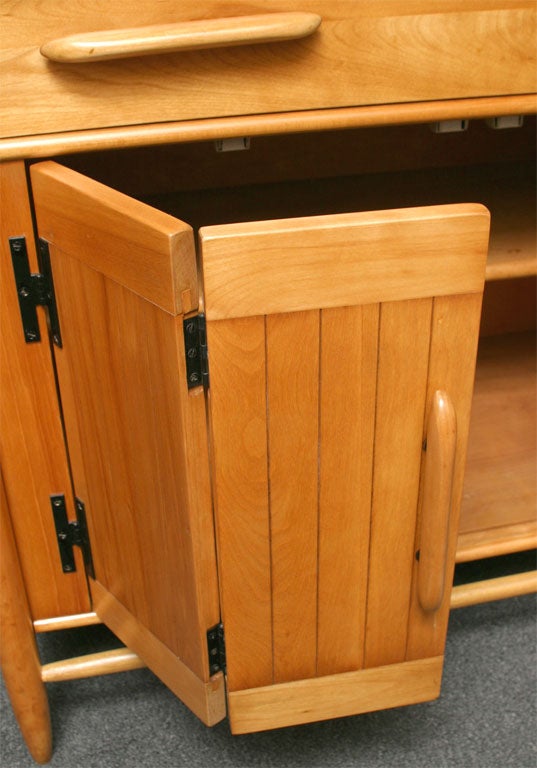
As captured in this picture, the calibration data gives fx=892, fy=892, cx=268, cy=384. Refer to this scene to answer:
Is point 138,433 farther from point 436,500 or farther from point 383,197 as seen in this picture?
point 383,197

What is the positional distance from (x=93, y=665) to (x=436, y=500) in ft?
1.41

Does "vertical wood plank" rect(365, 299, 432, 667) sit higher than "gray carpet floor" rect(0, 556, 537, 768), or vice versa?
"vertical wood plank" rect(365, 299, 432, 667)

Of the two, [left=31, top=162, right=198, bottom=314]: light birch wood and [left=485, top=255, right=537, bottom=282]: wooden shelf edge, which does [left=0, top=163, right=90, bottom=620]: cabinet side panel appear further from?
[left=485, top=255, right=537, bottom=282]: wooden shelf edge

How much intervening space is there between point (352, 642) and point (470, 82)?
49 cm

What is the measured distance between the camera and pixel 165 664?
2.64ft

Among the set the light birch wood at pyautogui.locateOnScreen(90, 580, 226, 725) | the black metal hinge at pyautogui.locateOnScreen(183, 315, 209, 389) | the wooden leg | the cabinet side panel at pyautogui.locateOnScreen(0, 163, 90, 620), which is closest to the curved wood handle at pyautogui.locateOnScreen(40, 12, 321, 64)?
the cabinet side panel at pyautogui.locateOnScreen(0, 163, 90, 620)

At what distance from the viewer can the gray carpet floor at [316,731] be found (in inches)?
35.6

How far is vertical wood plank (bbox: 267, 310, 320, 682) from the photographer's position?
2.00ft

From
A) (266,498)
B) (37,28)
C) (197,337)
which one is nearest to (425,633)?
(266,498)

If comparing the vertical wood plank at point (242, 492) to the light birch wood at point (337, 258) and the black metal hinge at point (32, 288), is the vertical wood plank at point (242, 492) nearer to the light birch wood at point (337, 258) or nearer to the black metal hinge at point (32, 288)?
the light birch wood at point (337, 258)

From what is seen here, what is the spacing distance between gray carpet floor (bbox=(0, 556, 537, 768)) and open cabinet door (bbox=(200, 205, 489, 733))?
17 cm

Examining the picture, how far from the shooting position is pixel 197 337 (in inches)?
23.5

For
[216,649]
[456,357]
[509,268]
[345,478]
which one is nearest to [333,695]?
[216,649]

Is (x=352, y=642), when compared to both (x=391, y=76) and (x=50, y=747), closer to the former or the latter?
(x=50, y=747)
